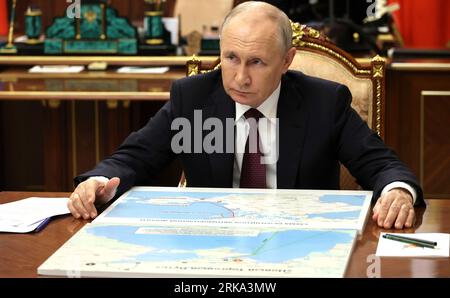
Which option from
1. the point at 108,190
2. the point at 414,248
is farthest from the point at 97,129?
the point at 414,248

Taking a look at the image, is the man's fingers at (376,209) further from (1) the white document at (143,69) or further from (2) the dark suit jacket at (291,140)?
(1) the white document at (143,69)

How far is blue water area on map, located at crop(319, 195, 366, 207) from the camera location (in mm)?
2888

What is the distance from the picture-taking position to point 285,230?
2.55 m

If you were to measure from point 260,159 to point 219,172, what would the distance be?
0.46 ft

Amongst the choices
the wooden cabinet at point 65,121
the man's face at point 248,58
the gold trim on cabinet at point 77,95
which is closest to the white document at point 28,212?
the man's face at point 248,58

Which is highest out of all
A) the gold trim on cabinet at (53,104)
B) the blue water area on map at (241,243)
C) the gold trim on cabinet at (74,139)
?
the blue water area on map at (241,243)

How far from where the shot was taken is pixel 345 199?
2.93 m

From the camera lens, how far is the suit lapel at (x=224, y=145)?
3213 mm

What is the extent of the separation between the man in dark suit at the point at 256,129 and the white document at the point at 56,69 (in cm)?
271

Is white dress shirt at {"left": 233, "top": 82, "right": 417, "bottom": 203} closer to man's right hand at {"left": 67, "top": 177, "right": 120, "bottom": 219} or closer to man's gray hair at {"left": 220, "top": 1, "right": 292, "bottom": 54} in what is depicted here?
man's gray hair at {"left": 220, "top": 1, "right": 292, "bottom": 54}

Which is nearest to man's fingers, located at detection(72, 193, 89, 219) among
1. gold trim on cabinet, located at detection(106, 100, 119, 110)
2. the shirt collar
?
the shirt collar

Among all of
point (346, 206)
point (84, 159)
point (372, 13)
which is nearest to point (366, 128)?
point (346, 206)

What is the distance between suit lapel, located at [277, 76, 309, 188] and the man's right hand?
1.97 feet
